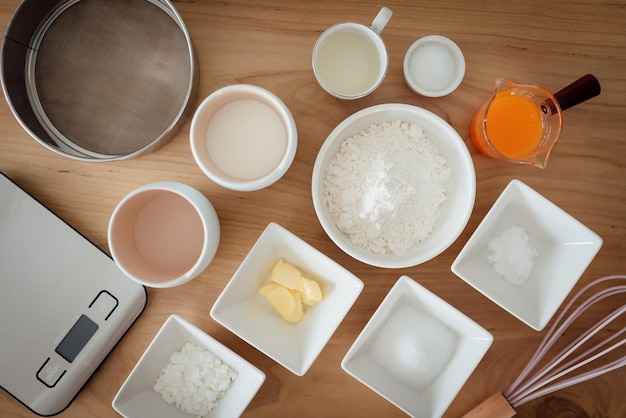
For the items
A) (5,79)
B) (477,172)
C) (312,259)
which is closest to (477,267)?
(477,172)

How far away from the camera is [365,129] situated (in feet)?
2.64

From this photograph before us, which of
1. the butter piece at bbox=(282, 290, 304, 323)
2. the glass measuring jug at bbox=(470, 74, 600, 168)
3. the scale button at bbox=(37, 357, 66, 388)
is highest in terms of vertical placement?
the glass measuring jug at bbox=(470, 74, 600, 168)

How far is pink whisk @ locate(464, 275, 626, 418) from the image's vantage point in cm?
77

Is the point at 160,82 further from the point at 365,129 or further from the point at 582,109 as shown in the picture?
the point at 582,109

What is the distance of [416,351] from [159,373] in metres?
0.44

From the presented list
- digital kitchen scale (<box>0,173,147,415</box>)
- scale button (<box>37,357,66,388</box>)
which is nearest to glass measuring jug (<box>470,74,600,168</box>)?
digital kitchen scale (<box>0,173,147,415</box>)

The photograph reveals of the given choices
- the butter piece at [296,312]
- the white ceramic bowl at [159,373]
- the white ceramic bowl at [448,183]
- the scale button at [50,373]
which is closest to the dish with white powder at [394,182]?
the white ceramic bowl at [448,183]

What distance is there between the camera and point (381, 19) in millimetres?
744

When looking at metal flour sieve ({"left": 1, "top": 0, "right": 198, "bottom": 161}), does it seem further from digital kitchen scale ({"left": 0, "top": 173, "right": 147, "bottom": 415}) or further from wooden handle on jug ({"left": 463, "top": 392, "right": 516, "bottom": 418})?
wooden handle on jug ({"left": 463, "top": 392, "right": 516, "bottom": 418})

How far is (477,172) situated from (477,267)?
0.55ft

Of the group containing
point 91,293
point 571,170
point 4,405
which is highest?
point 571,170

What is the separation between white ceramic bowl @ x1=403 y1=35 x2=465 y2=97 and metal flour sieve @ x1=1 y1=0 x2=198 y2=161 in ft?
1.25

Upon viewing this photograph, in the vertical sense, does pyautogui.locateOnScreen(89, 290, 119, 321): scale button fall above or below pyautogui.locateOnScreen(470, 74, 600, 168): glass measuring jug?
below

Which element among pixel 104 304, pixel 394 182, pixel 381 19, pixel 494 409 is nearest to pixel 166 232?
pixel 104 304
